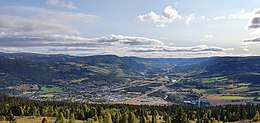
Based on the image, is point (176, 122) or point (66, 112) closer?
point (176, 122)

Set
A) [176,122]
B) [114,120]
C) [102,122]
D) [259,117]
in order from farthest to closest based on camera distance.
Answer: [259,117] < [114,120] < [102,122] < [176,122]

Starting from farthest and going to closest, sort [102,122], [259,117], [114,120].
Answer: [259,117]
[114,120]
[102,122]

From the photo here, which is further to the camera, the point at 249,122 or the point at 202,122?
the point at 249,122

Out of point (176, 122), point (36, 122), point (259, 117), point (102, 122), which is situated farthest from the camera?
point (259, 117)

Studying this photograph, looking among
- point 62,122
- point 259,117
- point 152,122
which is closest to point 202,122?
point 152,122

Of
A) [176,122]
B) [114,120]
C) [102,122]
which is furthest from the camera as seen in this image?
[114,120]

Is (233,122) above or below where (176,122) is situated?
below

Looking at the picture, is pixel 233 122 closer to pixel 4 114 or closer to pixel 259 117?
pixel 259 117

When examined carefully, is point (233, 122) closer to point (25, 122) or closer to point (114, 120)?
point (114, 120)


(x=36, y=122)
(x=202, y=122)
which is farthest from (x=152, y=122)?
(x=36, y=122)
